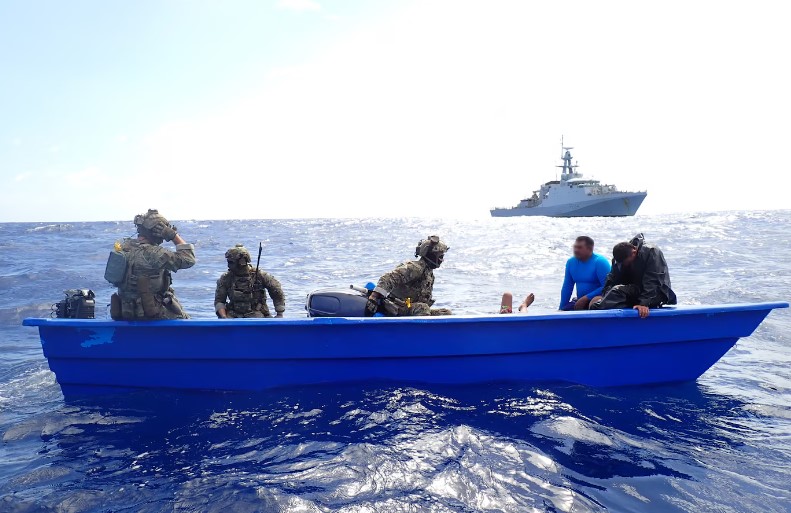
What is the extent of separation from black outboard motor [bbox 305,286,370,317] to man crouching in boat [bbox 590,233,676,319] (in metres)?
2.67

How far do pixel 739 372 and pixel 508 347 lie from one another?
3524mm

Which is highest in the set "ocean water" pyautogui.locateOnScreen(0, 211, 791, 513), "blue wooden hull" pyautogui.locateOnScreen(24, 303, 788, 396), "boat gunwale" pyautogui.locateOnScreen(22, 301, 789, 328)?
"boat gunwale" pyautogui.locateOnScreen(22, 301, 789, 328)

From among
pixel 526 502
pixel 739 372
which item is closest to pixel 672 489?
pixel 526 502

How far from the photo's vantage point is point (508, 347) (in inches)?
209

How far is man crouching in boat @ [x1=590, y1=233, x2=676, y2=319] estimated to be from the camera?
17.3 ft

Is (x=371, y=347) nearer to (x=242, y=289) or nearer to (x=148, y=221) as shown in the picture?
(x=242, y=289)

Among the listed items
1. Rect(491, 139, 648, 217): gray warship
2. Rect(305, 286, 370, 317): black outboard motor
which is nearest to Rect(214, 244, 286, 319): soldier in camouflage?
Rect(305, 286, 370, 317): black outboard motor

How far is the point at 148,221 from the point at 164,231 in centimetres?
19

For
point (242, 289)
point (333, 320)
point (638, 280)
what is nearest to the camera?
point (333, 320)

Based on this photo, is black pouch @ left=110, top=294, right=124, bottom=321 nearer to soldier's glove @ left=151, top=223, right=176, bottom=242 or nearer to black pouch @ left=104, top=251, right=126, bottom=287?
black pouch @ left=104, top=251, right=126, bottom=287

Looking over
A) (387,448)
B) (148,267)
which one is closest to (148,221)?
(148,267)

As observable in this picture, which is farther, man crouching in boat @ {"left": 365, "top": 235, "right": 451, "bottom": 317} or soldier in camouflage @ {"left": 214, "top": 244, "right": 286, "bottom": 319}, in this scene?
soldier in camouflage @ {"left": 214, "top": 244, "right": 286, "bottom": 319}

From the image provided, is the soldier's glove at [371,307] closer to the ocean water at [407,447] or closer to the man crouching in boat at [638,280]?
the ocean water at [407,447]

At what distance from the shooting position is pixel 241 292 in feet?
21.2
